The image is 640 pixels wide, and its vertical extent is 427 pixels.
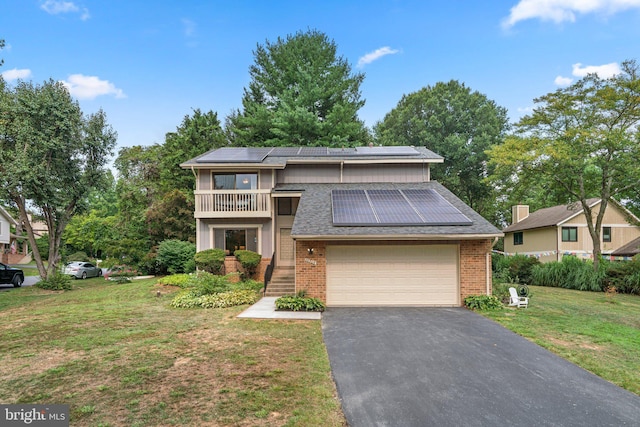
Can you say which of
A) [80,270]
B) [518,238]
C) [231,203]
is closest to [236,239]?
[231,203]

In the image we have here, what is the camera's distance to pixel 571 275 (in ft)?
55.3

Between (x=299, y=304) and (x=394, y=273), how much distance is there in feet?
10.7

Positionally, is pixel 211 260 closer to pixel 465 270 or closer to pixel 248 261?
pixel 248 261

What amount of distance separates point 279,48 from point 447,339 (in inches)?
1082

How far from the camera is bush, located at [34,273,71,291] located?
1548 centimetres

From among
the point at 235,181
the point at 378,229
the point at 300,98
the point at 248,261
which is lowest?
the point at 248,261

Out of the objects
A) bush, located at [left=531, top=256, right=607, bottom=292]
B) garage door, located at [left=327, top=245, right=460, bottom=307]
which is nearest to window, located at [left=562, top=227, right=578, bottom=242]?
bush, located at [left=531, top=256, right=607, bottom=292]

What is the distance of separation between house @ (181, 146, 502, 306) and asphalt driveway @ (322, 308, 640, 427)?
8.86ft

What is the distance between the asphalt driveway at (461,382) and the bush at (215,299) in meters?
4.37

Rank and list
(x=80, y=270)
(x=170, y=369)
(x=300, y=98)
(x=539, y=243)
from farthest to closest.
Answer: (x=539, y=243) → (x=300, y=98) → (x=80, y=270) → (x=170, y=369)

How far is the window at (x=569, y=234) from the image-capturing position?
2381 cm

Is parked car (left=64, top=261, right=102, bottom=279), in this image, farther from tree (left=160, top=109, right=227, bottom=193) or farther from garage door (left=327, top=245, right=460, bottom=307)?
garage door (left=327, top=245, right=460, bottom=307)

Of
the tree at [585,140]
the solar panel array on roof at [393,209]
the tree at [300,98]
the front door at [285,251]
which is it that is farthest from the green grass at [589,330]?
the tree at [300,98]

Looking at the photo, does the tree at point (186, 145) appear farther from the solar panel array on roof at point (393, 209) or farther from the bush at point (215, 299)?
the solar panel array on roof at point (393, 209)
